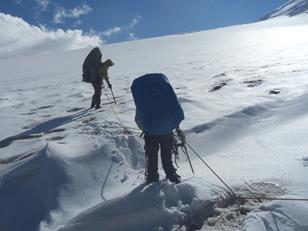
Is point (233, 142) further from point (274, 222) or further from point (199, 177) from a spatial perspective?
point (274, 222)

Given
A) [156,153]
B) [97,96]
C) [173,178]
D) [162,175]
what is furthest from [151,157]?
[97,96]

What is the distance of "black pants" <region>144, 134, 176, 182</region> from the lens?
611 cm

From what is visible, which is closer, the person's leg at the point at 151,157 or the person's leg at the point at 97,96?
the person's leg at the point at 151,157

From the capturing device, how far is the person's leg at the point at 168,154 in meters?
6.10

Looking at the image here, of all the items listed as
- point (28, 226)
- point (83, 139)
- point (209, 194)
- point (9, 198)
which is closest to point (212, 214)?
point (209, 194)

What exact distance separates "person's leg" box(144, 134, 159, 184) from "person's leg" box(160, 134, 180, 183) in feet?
0.33

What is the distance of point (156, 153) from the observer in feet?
20.4

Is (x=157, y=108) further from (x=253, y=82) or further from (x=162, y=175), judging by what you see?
(x=253, y=82)

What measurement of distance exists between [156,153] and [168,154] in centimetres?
17

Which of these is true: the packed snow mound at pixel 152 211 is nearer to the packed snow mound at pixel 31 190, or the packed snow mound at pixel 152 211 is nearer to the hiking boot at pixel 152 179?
the hiking boot at pixel 152 179

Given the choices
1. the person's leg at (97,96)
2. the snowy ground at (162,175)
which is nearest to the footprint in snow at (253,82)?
the snowy ground at (162,175)

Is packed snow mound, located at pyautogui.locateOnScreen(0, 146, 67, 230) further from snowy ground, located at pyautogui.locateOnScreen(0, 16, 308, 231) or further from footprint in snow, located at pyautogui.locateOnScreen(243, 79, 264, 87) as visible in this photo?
footprint in snow, located at pyautogui.locateOnScreen(243, 79, 264, 87)

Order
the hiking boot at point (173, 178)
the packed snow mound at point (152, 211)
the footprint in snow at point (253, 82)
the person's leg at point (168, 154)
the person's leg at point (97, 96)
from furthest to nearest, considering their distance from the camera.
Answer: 1. the footprint in snow at point (253, 82)
2. the person's leg at point (97, 96)
3. the hiking boot at point (173, 178)
4. the person's leg at point (168, 154)
5. the packed snow mound at point (152, 211)

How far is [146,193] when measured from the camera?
588cm
